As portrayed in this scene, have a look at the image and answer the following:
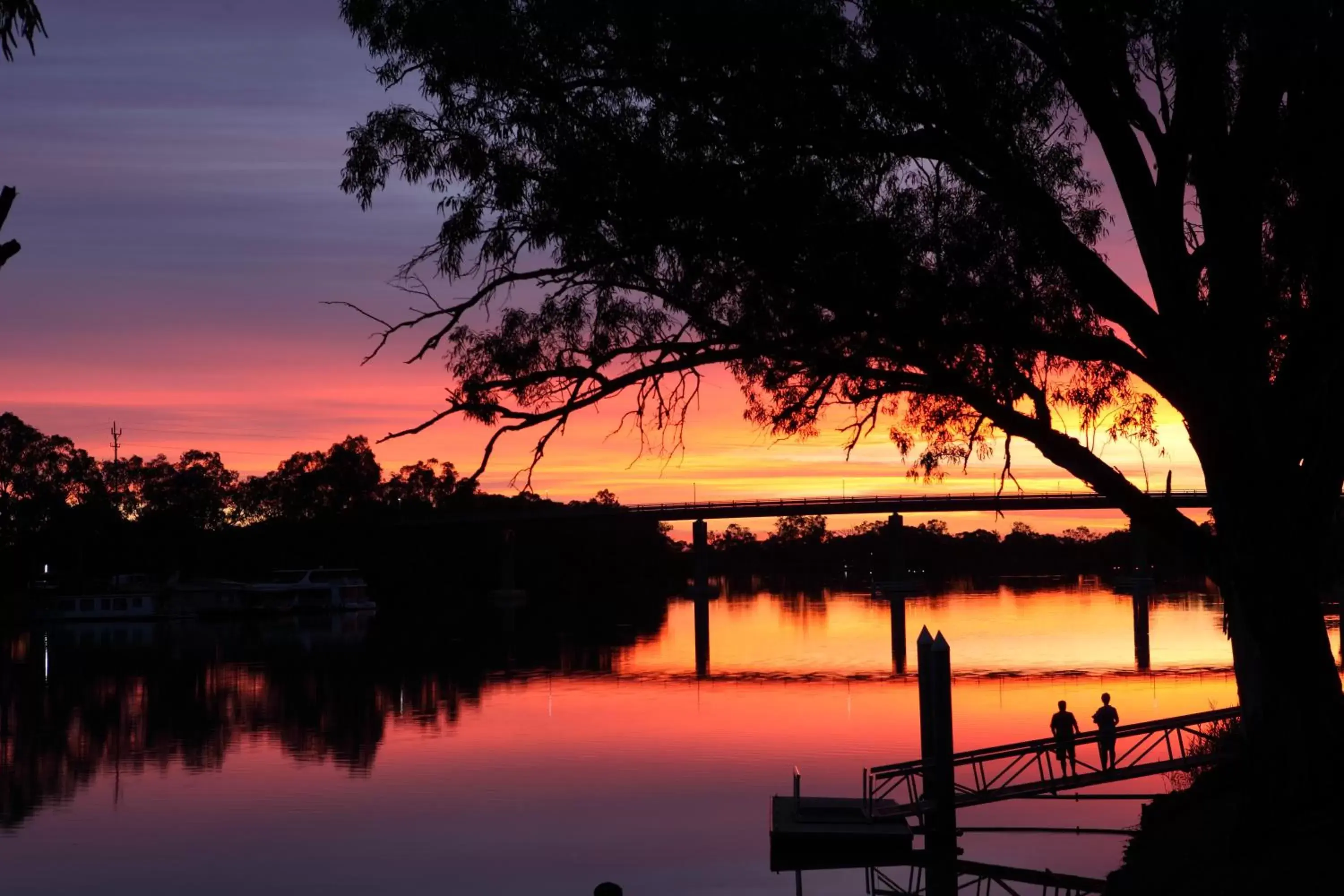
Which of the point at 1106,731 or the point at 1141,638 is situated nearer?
the point at 1106,731

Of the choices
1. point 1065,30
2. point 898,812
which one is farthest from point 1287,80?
point 898,812

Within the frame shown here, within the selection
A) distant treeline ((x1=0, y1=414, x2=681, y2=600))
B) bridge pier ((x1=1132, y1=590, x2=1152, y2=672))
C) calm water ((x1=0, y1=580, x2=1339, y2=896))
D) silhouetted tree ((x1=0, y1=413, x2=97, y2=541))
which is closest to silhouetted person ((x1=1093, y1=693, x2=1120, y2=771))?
calm water ((x1=0, y1=580, x2=1339, y2=896))

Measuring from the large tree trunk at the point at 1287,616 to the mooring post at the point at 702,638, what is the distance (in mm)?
44766

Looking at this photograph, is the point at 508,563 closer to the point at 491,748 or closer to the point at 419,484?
the point at 419,484

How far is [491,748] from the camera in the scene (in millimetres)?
38688

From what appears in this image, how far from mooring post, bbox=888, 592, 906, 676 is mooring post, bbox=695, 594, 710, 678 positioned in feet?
25.7

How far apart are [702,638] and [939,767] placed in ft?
194

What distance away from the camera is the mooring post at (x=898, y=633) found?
204ft

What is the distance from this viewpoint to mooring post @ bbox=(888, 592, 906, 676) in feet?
204

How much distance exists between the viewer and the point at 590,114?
1588 centimetres

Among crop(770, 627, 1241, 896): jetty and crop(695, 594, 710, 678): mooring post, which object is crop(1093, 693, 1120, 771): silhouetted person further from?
crop(695, 594, 710, 678): mooring post

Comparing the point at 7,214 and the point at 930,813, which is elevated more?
the point at 7,214

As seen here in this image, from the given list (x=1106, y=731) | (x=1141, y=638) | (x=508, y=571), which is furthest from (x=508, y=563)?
(x=1106, y=731)

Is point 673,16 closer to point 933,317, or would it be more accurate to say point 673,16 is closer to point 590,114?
point 590,114
